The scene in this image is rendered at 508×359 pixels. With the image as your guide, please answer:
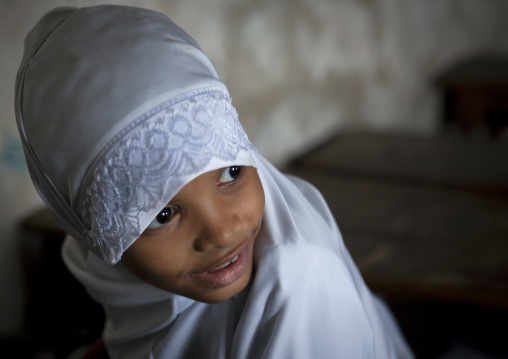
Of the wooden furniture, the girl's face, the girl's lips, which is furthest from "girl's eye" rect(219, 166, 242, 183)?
the wooden furniture

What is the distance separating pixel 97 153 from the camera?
701mm

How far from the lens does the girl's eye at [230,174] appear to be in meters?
0.75

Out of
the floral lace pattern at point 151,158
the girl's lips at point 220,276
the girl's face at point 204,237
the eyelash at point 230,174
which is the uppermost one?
the floral lace pattern at point 151,158

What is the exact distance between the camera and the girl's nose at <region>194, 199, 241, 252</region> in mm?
711

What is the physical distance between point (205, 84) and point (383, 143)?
1966mm

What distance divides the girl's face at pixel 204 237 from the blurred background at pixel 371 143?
79 cm

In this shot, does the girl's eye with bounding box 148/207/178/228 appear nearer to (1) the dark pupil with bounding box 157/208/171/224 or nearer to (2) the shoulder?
(1) the dark pupil with bounding box 157/208/171/224

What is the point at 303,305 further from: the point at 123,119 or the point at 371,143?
the point at 371,143

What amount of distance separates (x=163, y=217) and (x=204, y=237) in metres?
0.06

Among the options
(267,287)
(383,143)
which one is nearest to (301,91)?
(383,143)

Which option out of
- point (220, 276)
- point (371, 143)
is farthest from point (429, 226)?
point (220, 276)

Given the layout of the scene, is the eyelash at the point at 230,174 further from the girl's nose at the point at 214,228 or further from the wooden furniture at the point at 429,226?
the wooden furniture at the point at 429,226

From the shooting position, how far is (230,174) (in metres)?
0.76

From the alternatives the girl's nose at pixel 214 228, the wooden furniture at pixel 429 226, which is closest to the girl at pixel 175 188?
the girl's nose at pixel 214 228
